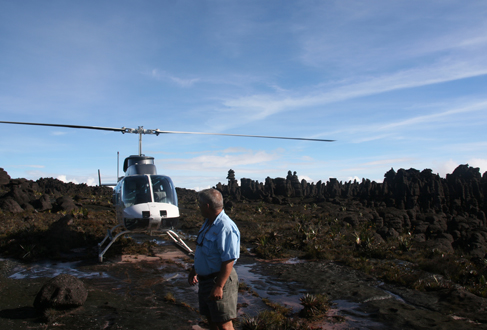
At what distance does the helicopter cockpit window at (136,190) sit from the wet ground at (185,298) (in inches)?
82.6

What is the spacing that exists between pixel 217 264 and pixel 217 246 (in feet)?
0.72

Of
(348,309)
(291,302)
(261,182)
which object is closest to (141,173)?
(291,302)

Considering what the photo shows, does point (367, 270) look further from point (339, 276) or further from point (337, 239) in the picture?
point (337, 239)

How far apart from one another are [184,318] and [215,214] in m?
3.46

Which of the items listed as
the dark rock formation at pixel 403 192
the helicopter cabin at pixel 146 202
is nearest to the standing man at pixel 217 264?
the helicopter cabin at pixel 146 202

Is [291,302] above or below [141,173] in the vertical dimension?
below

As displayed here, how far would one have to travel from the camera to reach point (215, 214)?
3.63 meters

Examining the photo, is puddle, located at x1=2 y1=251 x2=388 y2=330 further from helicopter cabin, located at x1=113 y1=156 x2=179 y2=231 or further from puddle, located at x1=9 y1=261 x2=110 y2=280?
helicopter cabin, located at x1=113 y1=156 x2=179 y2=231

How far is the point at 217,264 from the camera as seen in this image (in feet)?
11.4

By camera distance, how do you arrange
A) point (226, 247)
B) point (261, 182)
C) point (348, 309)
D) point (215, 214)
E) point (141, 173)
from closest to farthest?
1. point (226, 247)
2. point (215, 214)
3. point (348, 309)
4. point (141, 173)
5. point (261, 182)

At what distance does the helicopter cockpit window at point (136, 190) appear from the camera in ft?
30.1

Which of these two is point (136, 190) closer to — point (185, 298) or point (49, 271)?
point (49, 271)

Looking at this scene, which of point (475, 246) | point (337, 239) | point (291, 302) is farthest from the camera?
point (475, 246)

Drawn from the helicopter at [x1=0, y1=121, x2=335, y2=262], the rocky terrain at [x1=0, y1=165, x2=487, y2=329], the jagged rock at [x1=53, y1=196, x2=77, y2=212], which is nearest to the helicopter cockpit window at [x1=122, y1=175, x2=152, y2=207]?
the helicopter at [x1=0, y1=121, x2=335, y2=262]
